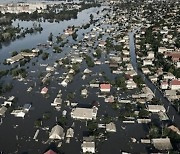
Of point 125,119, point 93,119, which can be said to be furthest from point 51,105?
point 125,119

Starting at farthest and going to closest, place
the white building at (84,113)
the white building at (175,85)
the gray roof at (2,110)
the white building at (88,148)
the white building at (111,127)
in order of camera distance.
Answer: the white building at (175,85) → the gray roof at (2,110) → the white building at (84,113) → the white building at (111,127) → the white building at (88,148)

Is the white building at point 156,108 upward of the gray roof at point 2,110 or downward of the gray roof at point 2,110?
upward

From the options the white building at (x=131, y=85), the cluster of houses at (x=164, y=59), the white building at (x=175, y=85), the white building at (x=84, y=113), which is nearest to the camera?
the white building at (x=84, y=113)

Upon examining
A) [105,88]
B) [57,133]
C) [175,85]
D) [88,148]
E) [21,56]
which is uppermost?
[21,56]

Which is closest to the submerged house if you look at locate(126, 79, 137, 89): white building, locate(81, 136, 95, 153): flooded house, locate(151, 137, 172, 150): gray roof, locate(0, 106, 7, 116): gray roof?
locate(81, 136, 95, 153): flooded house

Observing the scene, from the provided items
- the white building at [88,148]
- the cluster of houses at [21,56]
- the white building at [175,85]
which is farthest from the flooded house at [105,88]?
the cluster of houses at [21,56]

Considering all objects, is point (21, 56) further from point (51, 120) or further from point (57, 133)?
point (57, 133)

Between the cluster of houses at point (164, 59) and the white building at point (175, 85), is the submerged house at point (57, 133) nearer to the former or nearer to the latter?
the cluster of houses at point (164, 59)

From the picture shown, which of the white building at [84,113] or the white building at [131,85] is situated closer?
the white building at [84,113]

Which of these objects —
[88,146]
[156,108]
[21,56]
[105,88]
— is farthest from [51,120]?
[21,56]

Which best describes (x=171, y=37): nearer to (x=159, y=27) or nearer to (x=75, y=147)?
(x=159, y=27)

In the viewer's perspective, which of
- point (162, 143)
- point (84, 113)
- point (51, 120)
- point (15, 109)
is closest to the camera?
point (162, 143)
